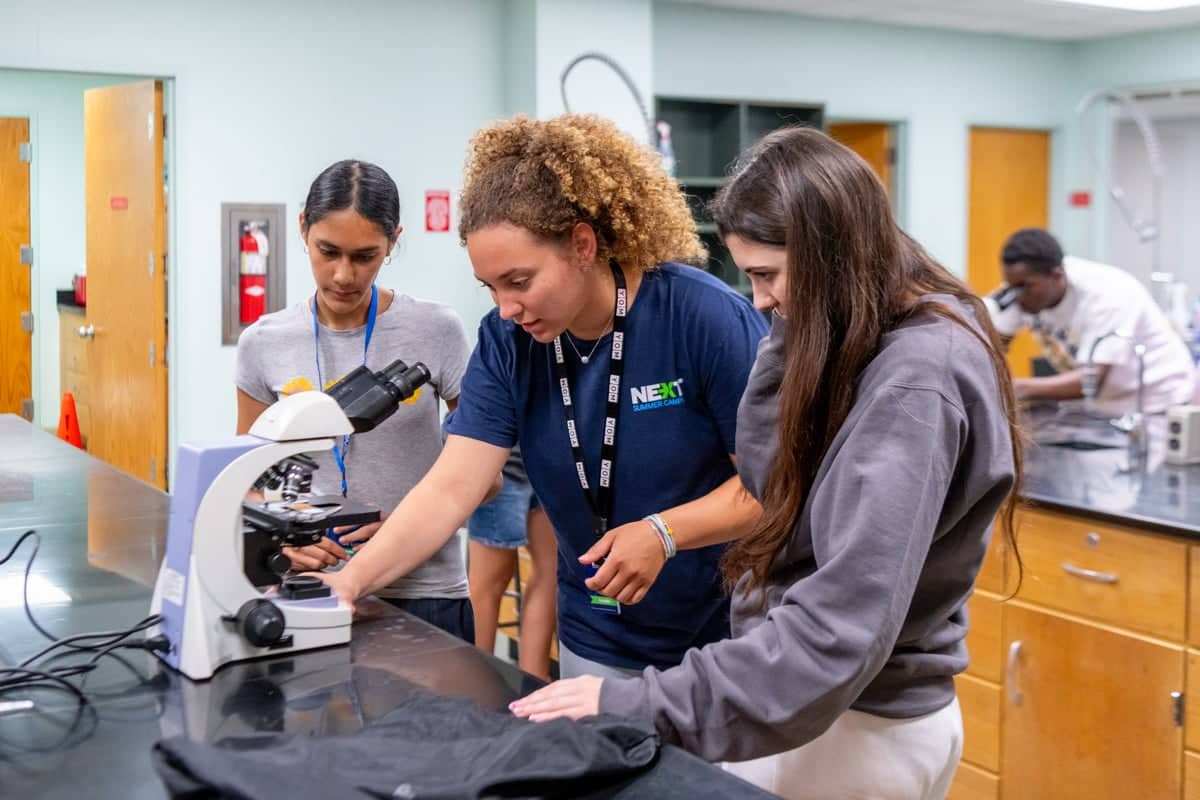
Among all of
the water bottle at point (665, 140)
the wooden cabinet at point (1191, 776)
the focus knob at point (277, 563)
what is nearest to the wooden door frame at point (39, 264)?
the water bottle at point (665, 140)

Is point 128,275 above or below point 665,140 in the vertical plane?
below

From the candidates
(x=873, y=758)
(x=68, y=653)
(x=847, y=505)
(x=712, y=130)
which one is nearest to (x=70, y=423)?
(x=712, y=130)

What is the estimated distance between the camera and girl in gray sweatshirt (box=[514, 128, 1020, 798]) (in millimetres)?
1146

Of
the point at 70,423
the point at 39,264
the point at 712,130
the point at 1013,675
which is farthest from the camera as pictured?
the point at 712,130

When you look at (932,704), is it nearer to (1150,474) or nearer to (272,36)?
(1150,474)

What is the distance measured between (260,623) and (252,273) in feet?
13.6

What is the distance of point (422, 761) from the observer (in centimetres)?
106

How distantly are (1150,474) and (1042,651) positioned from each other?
0.59 metres

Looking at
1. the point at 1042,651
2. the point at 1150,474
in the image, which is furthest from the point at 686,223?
the point at 1150,474

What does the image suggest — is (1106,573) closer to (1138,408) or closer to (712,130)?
(1138,408)

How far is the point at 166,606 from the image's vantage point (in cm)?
146

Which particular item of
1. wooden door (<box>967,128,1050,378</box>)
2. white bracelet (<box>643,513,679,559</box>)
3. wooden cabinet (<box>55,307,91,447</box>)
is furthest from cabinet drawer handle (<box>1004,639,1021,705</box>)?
wooden door (<box>967,128,1050,378</box>)

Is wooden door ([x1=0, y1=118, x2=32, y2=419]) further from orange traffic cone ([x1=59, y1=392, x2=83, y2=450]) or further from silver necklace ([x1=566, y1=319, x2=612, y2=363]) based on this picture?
silver necklace ([x1=566, y1=319, x2=612, y2=363])

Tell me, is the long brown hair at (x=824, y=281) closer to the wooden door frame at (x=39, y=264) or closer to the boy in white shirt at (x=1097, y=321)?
the boy in white shirt at (x=1097, y=321)
